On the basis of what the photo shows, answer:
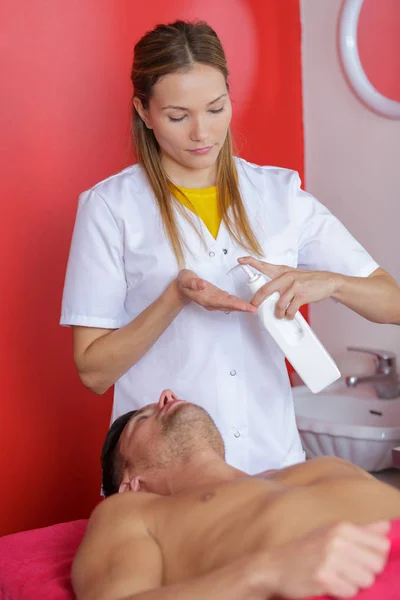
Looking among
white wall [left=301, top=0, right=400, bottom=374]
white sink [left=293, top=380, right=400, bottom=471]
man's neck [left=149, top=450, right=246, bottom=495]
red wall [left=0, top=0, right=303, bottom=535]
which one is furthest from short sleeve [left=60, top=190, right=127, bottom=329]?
white wall [left=301, top=0, right=400, bottom=374]

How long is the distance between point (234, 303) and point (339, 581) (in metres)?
0.60

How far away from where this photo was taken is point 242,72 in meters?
2.85

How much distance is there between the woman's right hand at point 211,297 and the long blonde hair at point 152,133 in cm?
19

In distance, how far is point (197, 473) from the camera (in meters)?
1.70

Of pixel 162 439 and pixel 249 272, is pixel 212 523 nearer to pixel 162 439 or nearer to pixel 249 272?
pixel 162 439

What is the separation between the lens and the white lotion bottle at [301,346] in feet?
5.46

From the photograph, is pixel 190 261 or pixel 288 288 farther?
pixel 190 261

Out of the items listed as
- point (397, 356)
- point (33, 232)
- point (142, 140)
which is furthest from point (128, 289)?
point (397, 356)

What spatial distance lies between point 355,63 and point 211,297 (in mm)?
1406

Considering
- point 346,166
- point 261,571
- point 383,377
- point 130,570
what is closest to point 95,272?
point 130,570

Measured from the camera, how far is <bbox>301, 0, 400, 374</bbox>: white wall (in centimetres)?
272

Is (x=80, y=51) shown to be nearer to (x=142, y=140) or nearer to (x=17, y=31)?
(x=17, y=31)

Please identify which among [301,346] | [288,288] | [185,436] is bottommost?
[185,436]

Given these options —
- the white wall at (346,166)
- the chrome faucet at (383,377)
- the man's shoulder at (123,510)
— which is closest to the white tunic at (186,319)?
the man's shoulder at (123,510)
